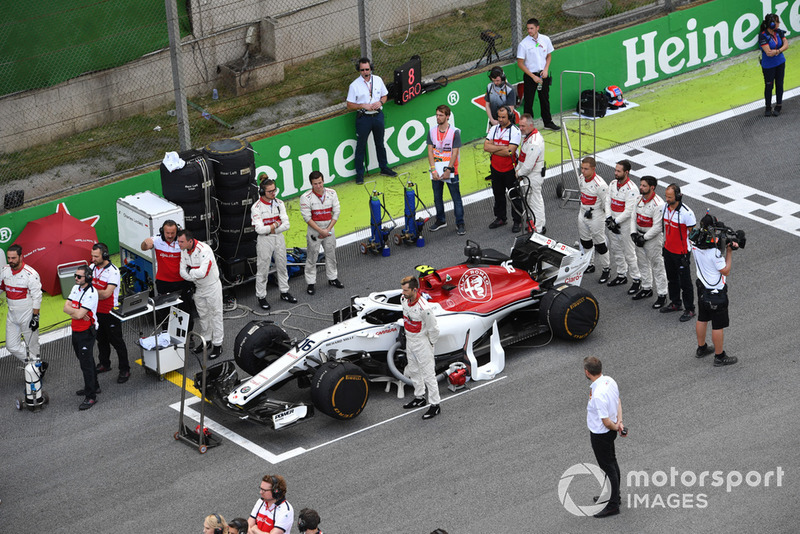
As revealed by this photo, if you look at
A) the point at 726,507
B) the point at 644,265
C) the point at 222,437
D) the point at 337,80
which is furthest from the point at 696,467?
the point at 337,80

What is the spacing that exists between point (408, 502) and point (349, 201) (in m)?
7.82

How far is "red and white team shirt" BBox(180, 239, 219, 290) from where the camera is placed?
1467cm

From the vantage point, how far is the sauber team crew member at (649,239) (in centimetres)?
1516

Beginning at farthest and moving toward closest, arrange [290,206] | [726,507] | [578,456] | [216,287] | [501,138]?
1. [290,206]
2. [501,138]
3. [216,287]
4. [578,456]
5. [726,507]

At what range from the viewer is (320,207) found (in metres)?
16.1

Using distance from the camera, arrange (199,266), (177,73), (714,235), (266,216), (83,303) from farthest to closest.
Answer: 1. (177,73)
2. (266,216)
3. (199,266)
4. (83,303)
5. (714,235)

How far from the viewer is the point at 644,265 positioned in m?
15.7

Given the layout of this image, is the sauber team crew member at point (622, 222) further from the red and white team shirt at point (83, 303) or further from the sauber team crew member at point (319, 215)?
the red and white team shirt at point (83, 303)

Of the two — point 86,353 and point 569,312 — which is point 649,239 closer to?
point 569,312

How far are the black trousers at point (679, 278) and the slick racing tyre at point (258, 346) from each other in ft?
16.4

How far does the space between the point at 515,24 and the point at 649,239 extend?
6.97 metres

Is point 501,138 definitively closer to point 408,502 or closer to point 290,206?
point 290,206

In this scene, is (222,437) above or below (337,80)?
below

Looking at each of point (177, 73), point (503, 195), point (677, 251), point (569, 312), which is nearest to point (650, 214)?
point (677, 251)
